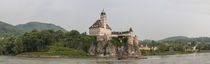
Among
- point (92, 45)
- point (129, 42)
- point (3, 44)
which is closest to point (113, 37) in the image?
point (129, 42)

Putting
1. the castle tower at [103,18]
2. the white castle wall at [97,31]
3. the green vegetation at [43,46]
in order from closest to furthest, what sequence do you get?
the green vegetation at [43,46]
the white castle wall at [97,31]
the castle tower at [103,18]

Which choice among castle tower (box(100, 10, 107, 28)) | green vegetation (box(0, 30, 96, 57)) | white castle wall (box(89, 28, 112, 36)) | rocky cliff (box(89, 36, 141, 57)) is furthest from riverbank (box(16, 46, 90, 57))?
castle tower (box(100, 10, 107, 28))

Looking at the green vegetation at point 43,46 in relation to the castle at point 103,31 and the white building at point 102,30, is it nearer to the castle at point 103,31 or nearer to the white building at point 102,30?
the white building at point 102,30

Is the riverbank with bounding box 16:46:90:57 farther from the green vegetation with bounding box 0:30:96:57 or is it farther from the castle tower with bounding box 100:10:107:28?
the castle tower with bounding box 100:10:107:28

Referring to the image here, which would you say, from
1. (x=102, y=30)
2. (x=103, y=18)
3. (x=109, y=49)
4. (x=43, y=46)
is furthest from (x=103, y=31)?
(x=43, y=46)

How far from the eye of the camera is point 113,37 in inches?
5197

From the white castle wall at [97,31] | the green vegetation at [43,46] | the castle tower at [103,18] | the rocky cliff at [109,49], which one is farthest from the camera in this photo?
the castle tower at [103,18]

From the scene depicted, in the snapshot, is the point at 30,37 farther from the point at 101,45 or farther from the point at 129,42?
the point at 129,42

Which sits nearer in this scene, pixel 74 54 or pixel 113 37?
pixel 74 54

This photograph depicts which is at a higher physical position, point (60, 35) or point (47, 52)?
point (60, 35)

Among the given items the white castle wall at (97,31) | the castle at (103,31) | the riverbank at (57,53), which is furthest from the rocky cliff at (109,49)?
the white castle wall at (97,31)

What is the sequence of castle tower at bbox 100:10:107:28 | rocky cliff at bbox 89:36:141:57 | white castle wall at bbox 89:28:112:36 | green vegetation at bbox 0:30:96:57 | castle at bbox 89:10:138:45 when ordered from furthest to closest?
1. castle tower at bbox 100:10:107:28
2. castle at bbox 89:10:138:45
3. white castle wall at bbox 89:28:112:36
4. rocky cliff at bbox 89:36:141:57
5. green vegetation at bbox 0:30:96:57

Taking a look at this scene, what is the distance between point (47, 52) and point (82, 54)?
50.4ft

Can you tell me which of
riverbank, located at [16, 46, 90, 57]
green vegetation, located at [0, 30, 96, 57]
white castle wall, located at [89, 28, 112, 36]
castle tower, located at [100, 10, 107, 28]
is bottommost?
riverbank, located at [16, 46, 90, 57]
